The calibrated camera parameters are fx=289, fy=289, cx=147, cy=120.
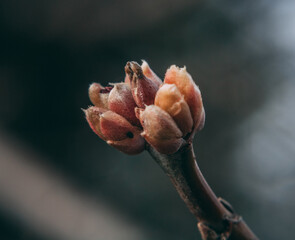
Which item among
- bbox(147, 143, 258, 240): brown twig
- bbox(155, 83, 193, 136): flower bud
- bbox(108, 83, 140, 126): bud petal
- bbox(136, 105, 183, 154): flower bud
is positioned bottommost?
bbox(147, 143, 258, 240): brown twig

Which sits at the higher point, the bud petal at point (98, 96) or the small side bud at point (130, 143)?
the bud petal at point (98, 96)

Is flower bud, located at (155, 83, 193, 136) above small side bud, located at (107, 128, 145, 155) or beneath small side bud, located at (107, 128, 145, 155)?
above

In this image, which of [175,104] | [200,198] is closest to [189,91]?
[175,104]

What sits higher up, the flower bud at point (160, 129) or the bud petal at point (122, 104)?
the bud petal at point (122, 104)

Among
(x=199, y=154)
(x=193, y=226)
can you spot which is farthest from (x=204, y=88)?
(x=193, y=226)

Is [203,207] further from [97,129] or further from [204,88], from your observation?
[204,88]

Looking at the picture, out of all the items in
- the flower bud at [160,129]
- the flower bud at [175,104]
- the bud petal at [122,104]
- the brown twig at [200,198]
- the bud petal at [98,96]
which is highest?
the bud petal at [98,96]
